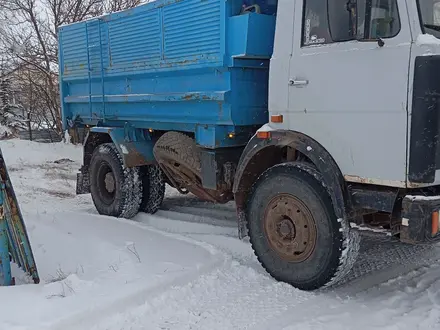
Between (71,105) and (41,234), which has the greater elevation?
(71,105)

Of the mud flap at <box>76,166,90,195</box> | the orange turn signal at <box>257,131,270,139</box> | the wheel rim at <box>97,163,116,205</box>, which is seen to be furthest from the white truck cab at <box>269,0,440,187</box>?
the mud flap at <box>76,166,90,195</box>

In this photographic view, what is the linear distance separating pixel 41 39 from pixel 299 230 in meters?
15.2

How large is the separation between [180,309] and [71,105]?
5.09 m

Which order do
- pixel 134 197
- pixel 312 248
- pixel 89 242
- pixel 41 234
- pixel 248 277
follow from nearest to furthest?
pixel 312 248 < pixel 248 277 < pixel 89 242 < pixel 41 234 < pixel 134 197

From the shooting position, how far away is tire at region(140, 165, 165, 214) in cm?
707

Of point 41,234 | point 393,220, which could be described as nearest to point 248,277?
point 393,220

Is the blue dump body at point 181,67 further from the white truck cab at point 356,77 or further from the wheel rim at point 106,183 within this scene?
the wheel rim at point 106,183

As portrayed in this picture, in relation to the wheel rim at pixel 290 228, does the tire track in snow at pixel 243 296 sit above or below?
below

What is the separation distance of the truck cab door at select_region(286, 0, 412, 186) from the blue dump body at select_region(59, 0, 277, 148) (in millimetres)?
712

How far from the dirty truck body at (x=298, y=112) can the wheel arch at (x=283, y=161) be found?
A: 0.01m

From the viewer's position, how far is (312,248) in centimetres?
407

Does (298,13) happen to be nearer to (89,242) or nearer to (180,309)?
(180,309)

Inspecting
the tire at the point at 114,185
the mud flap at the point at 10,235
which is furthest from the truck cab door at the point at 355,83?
the tire at the point at 114,185

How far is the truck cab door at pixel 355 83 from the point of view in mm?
3488
